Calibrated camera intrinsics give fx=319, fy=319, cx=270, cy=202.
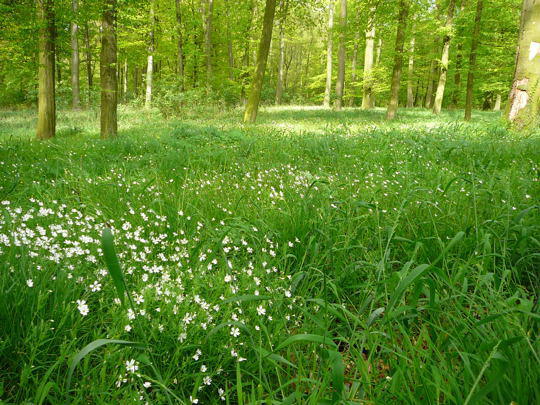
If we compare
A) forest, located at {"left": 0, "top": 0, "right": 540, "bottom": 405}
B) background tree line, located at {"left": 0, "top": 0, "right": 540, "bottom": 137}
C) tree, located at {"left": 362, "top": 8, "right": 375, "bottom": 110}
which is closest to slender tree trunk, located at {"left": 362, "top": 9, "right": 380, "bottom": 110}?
tree, located at {"left": 362, "top": 8, "right": 375, "bottom": 110}

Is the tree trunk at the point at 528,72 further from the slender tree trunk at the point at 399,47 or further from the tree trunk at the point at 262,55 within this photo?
the tree trunk at the point at 262,55

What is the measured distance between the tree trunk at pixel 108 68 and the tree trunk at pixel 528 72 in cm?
1103

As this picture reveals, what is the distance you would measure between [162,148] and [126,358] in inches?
230

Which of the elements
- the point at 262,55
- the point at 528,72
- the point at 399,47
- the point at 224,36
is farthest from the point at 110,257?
the point at 224,36

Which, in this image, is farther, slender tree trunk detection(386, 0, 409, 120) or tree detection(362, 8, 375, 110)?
tree detection(362, 8, 375, 110)

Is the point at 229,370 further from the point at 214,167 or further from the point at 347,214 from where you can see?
the point at 214,167

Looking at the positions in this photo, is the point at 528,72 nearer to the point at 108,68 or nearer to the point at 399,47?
the point at 399,47

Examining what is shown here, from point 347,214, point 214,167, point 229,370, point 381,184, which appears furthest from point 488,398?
point 214,167

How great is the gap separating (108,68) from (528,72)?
11.5m

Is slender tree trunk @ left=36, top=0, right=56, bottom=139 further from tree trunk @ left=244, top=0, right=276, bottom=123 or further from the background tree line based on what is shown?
tree trunk @ left=244, top=0, right=276, bottom=123

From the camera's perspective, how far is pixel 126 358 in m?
1.39

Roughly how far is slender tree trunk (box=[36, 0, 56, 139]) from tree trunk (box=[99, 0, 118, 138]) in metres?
1.38

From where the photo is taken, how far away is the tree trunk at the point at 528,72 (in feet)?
28.1

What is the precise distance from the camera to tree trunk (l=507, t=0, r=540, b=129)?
8.57 metres
